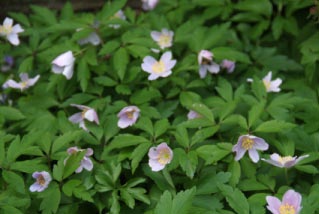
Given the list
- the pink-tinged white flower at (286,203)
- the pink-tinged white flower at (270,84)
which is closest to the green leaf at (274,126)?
the pink-tinged white flower at (286,203)

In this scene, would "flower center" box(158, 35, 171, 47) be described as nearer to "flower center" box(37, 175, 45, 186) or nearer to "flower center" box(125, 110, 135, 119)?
"flower center" box(125, 110, 135, 119)

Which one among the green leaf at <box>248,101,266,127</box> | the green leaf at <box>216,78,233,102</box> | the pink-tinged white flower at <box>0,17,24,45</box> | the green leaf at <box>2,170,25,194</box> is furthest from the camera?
the pink-tinged white flower at <box>0,17,24,45</box>

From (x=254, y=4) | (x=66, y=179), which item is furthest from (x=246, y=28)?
(x=66, y=179)

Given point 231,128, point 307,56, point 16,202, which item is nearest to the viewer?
point 16,202

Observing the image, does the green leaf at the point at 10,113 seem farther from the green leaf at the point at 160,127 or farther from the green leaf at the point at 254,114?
the green leaf at the point at 254,114

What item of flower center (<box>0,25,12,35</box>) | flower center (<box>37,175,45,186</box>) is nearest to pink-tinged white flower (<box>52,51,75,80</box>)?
flower center (<box>0,25,12,35</box>)

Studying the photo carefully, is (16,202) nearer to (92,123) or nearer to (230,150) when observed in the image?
(92,123)
